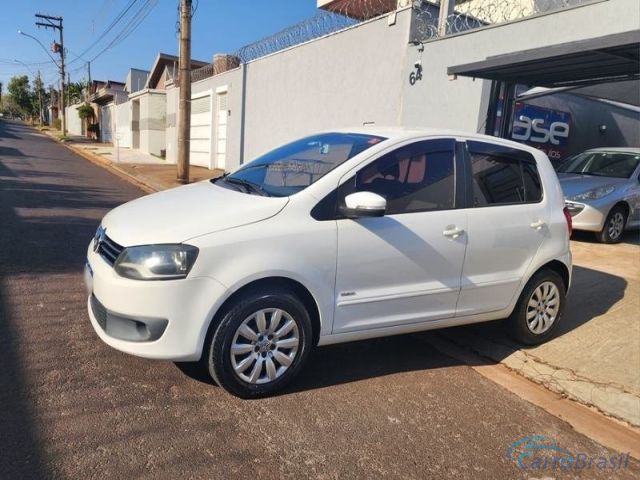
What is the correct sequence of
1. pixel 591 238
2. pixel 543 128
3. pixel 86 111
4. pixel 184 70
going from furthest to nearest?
pixel 86 111 < pixel 543 128 < pixel 184 70 < pixel 591 238

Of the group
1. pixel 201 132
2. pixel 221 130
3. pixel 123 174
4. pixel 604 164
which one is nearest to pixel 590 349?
pixel 604 164

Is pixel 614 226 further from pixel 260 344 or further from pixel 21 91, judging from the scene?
pixel 21 91

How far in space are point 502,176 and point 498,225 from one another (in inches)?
18.1

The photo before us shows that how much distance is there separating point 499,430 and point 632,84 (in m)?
12.5

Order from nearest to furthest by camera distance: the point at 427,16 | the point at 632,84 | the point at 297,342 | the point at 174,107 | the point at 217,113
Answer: the point at 297,342 → the point at 427,16 → the point at 632,84 → the point at 217,113 → the point at 174,107

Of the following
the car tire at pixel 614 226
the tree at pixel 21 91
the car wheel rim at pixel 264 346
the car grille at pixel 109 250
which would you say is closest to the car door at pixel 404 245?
the car wheel rim at pixel 264 346

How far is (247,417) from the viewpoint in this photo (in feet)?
10.2

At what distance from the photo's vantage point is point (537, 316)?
4523 mm

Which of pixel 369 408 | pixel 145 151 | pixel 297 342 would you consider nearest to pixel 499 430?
pixel 369 408

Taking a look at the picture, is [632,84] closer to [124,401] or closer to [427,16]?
[427,16]

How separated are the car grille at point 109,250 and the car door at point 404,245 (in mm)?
1369

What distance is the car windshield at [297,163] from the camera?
3635 millimetres

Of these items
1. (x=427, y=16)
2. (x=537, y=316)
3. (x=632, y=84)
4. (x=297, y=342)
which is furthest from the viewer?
(x=632, y=84)

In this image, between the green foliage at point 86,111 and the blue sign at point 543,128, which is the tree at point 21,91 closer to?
the green foliage at point 86,111
